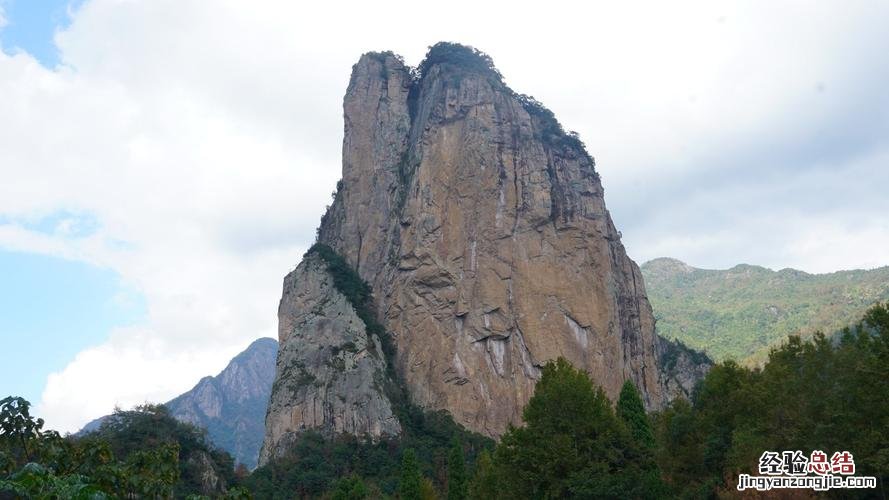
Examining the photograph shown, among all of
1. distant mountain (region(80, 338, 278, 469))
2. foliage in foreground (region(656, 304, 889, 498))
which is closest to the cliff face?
foliage in foreground (region(656, 304, 889, 498))

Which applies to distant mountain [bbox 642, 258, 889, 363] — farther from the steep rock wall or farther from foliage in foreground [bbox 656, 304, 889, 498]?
foliage in foreground [bbox 656, 304, 889, 498]

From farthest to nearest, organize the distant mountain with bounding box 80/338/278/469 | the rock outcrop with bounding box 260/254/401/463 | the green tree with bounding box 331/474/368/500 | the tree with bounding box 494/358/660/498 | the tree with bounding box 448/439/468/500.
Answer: the distant mountain with bounding box 80/338/278/469 < the rock outcrop with bounding box 260/254/401/463 < the green tree with bounding box 331/474/368/500 < the tree with bounding box 448/439/468/500 < the tree with bounding box 494/358/660/498

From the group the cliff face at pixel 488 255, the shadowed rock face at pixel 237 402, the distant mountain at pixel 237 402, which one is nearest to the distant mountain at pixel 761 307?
the cliff face at pixel 488 255

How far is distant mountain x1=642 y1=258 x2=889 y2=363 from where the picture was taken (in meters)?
125

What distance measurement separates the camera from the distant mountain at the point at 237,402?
154 metres

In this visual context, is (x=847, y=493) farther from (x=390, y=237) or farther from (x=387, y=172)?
(x=387, y=172)

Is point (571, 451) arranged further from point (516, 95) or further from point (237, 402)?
point (237, 402)

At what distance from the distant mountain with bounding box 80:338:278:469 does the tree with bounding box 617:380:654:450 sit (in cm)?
11706

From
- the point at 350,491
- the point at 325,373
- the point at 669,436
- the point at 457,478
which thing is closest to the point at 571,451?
the point at 669,436

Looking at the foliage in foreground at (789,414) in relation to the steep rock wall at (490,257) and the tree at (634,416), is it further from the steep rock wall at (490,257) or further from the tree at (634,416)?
the steep rock wall at (490,257)

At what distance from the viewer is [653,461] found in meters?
28.4

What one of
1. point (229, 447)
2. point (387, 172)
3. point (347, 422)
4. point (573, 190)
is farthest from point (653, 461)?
point (229, 447)

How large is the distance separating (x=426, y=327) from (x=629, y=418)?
3772 centimetres

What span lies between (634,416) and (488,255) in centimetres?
3752
